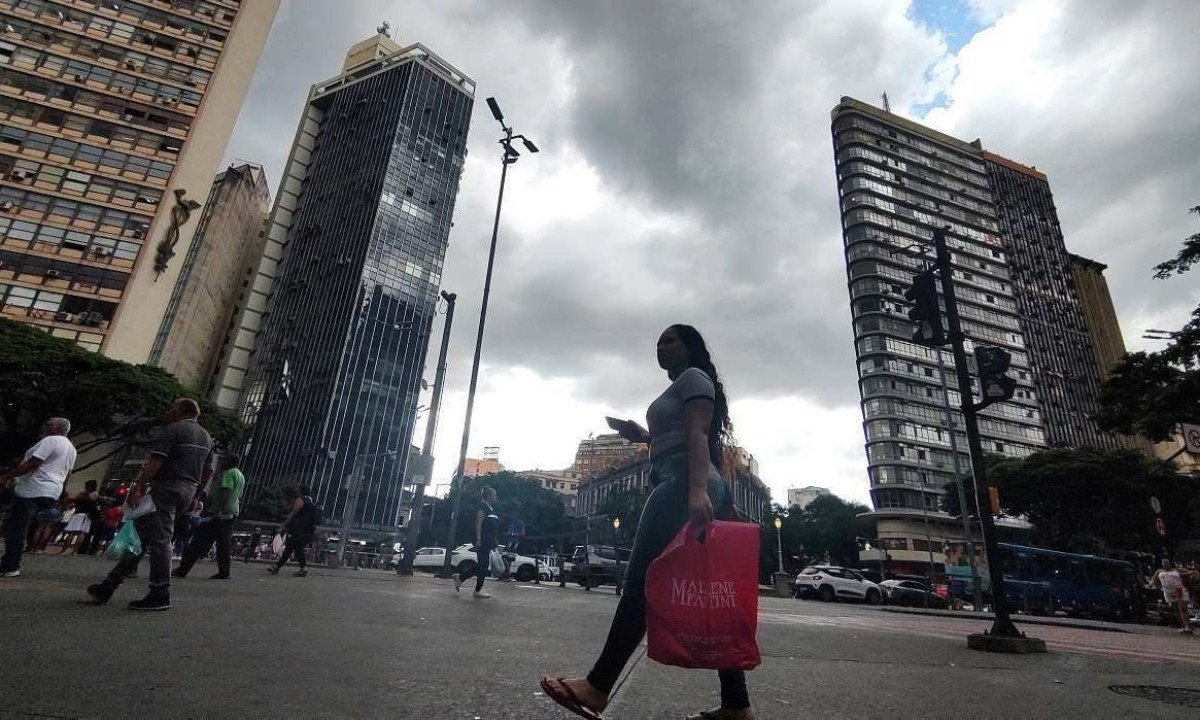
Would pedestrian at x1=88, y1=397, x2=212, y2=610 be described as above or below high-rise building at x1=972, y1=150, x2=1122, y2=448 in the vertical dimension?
below

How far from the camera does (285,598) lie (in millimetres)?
5668

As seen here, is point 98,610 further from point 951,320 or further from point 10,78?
point 10,78

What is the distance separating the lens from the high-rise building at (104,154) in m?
35.8

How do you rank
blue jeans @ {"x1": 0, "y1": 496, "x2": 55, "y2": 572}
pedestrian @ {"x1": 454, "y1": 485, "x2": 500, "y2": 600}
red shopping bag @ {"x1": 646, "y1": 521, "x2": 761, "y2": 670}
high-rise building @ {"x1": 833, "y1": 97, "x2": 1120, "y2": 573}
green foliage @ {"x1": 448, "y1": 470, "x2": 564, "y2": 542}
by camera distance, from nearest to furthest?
red shopping bag @ {"x1": 646, "y1": 521, "x2": 761, "y2": 670} < blue jeans @ {"x1": 0, "y1": 496, "x2": 55, "y2": 572} < pedestrian @ {"x1": 454, "y1": 485, "x2": 500, "y2": 600} < high-rise building @ {"x1": 833, "y1": 97, "x2": 1120, "y2": 573} < green foliage @ {"x1": 448, "y1": 470, "x2": 564, "y2": 542}

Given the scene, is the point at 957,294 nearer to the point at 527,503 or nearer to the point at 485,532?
the point at 527,503

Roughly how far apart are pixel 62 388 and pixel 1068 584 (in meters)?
40.9

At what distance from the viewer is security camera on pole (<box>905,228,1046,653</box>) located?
19.4 ft

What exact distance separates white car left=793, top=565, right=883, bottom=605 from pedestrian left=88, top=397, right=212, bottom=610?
87.5 ft

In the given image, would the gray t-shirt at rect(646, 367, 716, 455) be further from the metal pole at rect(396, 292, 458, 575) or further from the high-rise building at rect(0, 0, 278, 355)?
the high-rise building at rect(0, 0, 278, 355)

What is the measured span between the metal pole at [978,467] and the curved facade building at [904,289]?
5421 centimetres

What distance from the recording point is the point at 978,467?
6711 millimetres

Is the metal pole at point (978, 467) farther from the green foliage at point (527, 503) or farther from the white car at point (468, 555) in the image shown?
the green foliage at point (527, 503)

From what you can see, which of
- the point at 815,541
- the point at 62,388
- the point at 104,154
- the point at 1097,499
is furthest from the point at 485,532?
the point at 815,541

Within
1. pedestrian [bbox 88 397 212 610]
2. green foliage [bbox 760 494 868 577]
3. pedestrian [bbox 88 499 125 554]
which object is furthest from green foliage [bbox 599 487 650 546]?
pedestrian [bbox 88 397 212 610]
